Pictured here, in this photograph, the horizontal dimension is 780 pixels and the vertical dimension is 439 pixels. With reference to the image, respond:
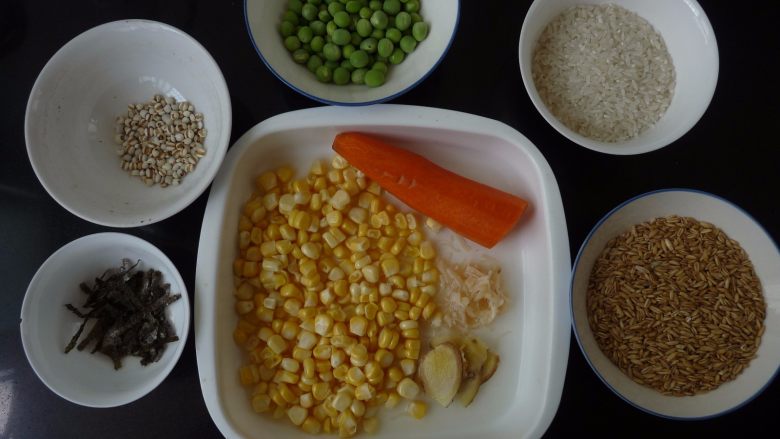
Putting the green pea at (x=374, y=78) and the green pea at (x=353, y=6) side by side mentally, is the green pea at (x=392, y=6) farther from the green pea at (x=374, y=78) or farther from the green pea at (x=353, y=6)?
the green pea at (x=374, y=78)

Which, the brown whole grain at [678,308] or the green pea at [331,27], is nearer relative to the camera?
the brown whole grain at [678,308]

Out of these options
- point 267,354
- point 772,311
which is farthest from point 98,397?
point 772,311

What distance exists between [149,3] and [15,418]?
1.14m

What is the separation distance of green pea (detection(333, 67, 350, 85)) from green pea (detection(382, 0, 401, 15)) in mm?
195

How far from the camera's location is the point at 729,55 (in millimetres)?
1470

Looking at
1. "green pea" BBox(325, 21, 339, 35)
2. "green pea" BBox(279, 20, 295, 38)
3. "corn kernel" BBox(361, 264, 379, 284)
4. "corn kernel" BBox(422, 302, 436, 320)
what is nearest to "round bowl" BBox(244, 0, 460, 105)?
"green pea" BBox(279, 20, 295, 38)

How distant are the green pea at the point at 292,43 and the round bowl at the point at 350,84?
0.05 feet

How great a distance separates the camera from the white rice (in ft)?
4.36

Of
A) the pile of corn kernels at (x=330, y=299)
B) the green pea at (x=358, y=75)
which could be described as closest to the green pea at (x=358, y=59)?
the green pea at (x=358, y=75)

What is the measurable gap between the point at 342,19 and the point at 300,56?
0.14 metres

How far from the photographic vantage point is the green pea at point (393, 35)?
4.41 ft

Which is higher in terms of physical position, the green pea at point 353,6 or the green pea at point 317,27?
the green pea at point 353,6

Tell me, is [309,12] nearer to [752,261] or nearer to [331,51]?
[331,51]

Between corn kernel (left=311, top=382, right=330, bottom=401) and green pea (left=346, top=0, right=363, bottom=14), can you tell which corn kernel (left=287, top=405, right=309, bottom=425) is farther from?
green pea (left=346, top=0, right=363, bottom=14)
